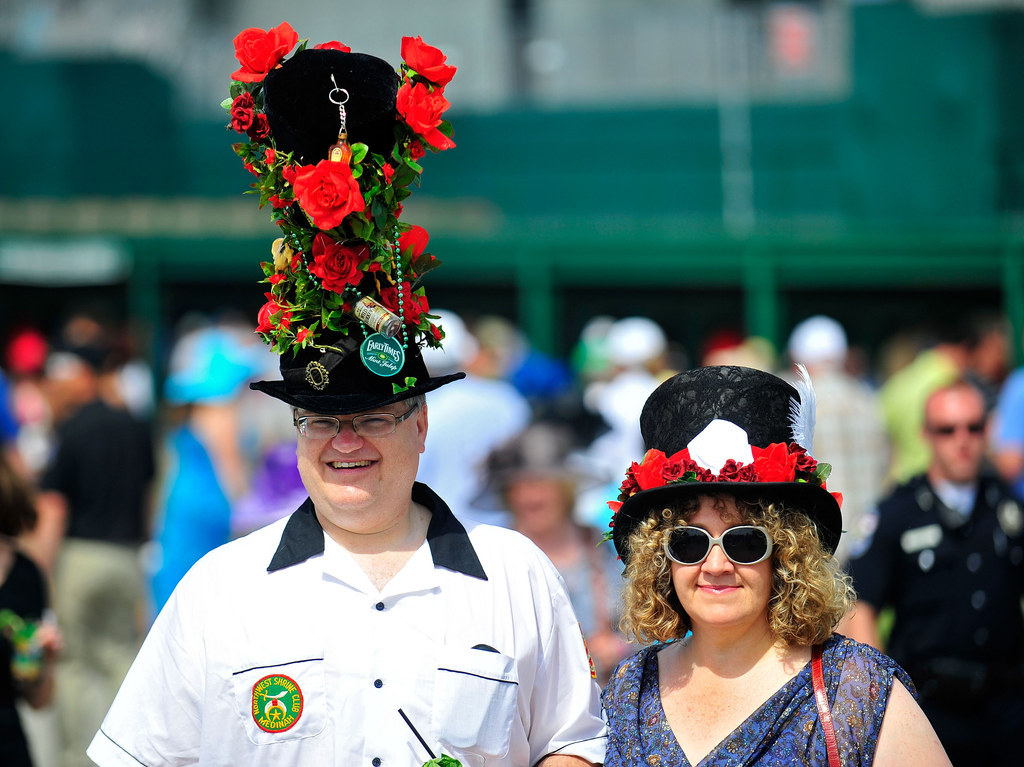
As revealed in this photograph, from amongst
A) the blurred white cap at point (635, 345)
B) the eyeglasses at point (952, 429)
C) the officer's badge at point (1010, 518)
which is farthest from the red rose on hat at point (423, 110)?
the blurred white cap at point (635, 345)

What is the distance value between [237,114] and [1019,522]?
3426 millimetres

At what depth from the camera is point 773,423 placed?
2828 mm

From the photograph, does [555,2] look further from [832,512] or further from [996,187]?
[832,512]

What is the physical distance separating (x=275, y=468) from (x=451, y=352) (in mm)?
2570

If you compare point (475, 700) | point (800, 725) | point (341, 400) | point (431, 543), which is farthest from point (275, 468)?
point (800, 725)

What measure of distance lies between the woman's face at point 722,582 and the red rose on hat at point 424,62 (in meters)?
1.12

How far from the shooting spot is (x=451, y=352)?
309 inches

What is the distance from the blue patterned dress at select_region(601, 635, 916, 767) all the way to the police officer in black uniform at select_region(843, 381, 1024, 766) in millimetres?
2092

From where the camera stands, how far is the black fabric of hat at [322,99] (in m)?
Result: 2.89

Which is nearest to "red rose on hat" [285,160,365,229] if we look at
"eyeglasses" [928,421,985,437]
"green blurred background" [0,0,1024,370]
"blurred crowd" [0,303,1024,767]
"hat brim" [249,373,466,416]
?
"hat brim" [249,373,466,416]

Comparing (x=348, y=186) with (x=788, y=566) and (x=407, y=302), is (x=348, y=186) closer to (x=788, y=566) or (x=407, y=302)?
(x=407, y=302)

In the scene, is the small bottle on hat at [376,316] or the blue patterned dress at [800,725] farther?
the small bottle on hat at [376,316]

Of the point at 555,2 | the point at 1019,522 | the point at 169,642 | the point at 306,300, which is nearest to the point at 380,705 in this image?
the point at 169,642

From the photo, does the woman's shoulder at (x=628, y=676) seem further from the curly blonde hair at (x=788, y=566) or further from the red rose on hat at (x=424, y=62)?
the red rose on hat at (x=424, y=62)
